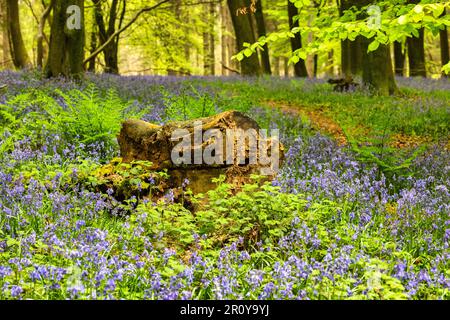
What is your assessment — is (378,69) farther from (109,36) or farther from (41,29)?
(109,36)

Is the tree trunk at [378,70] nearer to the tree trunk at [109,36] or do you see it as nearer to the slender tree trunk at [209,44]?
the tree trunk at [109,36]

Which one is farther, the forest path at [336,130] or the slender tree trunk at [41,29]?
the slender tree trunk at [41,29]

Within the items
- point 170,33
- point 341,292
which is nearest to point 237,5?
point 170,33

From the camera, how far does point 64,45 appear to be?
11.1 m

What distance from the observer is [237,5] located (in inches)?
666

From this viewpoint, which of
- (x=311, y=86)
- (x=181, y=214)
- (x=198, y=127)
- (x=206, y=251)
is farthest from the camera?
(x=311, y=86)

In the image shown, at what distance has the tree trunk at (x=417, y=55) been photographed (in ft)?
68.0

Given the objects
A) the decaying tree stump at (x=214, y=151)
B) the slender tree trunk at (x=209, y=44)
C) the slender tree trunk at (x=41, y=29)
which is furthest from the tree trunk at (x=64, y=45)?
the slender tree trunk at (x=209, y=44)

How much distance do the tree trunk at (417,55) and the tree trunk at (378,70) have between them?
8.71 metres

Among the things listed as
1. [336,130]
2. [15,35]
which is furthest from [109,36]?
[336,130]

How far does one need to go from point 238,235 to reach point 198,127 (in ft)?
4.71

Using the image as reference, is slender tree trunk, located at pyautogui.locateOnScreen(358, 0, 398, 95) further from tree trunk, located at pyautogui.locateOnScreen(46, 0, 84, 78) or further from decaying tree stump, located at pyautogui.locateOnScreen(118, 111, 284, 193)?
decaying tree stump, located at pyautogui.locateOnScreen(118, 111, 284, 193)
